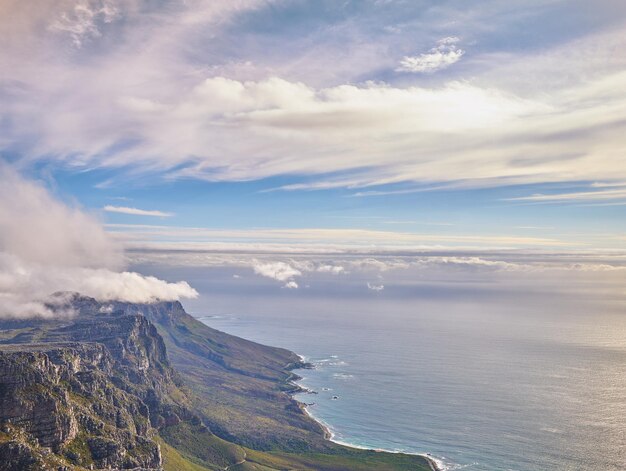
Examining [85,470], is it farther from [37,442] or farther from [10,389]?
[10,389]

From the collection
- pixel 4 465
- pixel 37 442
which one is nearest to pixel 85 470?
pixel 37 442

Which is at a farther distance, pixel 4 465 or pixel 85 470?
pixel 85 470

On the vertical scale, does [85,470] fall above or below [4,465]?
below

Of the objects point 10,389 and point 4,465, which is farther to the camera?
point 10,389

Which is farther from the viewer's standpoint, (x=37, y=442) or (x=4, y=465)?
(x=37, y=442)

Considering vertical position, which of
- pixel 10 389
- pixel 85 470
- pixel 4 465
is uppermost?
pixel 10 389

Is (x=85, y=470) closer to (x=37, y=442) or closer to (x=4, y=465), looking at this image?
(x=37, y=442)

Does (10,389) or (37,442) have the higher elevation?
(10,389)
